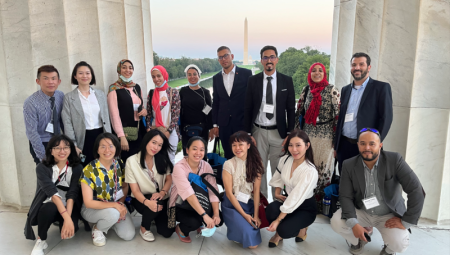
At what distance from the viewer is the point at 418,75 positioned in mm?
2879

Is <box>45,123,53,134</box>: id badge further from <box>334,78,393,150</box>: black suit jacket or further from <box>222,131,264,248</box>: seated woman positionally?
<box>334,78,393,150</box>: black suit jacket

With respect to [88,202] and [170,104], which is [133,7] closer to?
[170,104]

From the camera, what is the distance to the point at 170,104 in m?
3.28

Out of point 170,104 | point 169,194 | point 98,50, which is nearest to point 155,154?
point 169,194

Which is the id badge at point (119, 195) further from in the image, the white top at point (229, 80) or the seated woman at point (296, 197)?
the white top at point (229, 80)

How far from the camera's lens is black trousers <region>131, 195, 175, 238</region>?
8.75 feet

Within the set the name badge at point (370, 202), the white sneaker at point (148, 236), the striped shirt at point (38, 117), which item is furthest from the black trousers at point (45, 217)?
the name badge at point (370, 202)

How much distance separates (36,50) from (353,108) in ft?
10.7

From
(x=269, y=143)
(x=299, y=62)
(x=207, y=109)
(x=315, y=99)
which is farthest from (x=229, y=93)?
(x=299, y=62)

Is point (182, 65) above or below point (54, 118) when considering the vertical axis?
above

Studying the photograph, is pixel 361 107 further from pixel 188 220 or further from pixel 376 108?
pixel 188 220

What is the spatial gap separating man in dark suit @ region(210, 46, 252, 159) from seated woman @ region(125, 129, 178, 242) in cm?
75

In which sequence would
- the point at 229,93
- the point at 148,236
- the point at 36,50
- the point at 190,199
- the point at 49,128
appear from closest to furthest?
the point at 190,199 < the point at 148,236 < the point at 49,128 < the point at 36,50 < the point at 229,93

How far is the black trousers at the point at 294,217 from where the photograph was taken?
2465mm
